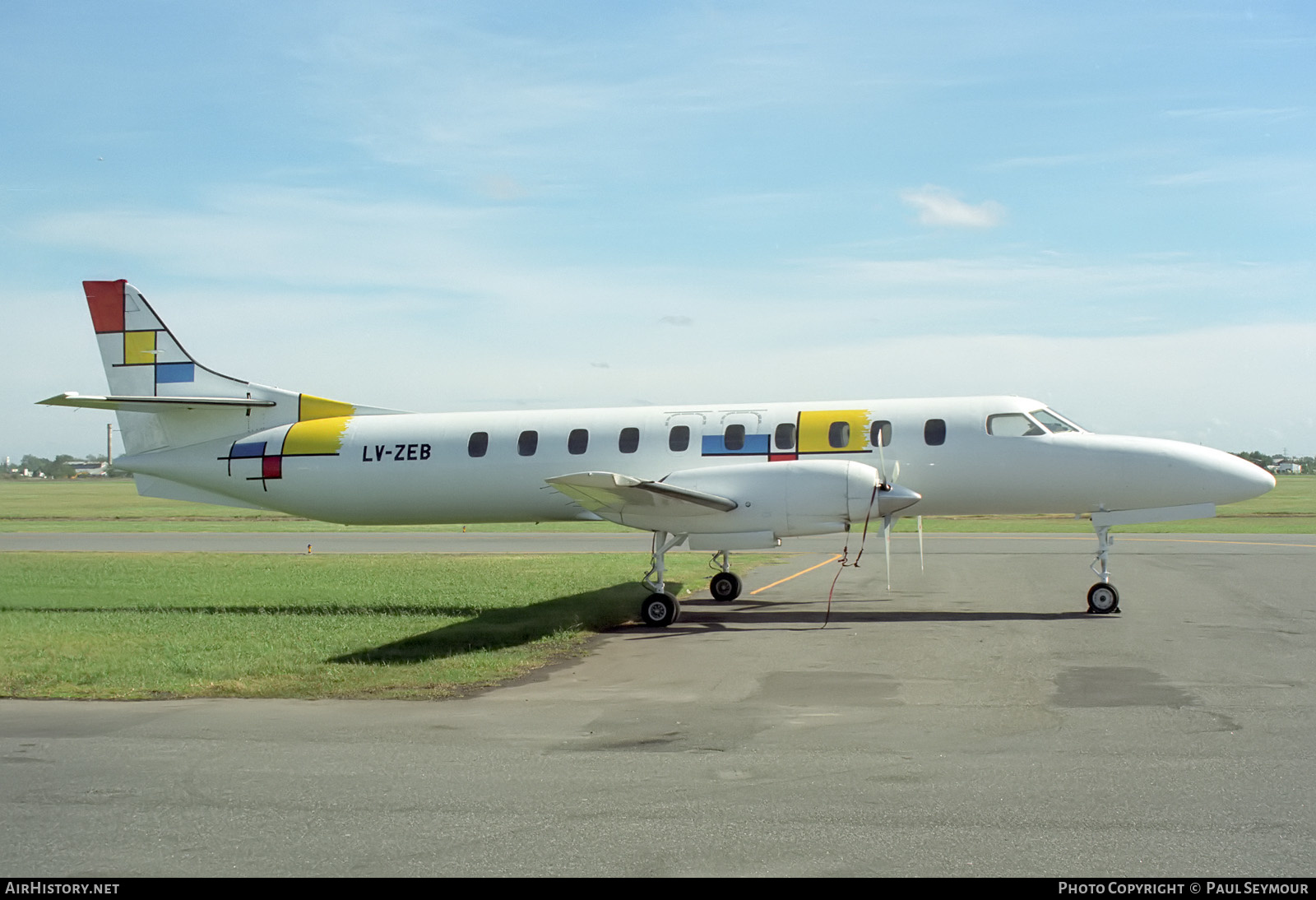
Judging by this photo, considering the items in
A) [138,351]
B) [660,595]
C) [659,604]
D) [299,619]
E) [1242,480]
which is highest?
[138,351]

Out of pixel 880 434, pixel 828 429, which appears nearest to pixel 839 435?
pixel 828 429

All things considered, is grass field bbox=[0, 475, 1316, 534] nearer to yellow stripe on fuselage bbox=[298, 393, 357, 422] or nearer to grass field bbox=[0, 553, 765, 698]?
grass field bbox=[0, 553, 765, 698]

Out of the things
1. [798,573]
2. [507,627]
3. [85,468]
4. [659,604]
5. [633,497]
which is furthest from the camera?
[85,468]

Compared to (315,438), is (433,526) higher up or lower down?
lower down

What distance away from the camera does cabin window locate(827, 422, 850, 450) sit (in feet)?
57.0

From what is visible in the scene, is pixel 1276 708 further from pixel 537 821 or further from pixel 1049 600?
pixel 1049 600

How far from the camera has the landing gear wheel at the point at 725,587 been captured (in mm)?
19922

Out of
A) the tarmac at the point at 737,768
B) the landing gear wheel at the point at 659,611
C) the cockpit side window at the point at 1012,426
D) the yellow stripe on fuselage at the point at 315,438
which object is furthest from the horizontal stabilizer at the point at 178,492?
the cockpit side window at the point at 1012,426

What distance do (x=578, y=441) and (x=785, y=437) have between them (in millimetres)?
3434

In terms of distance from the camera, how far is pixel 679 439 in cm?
1794

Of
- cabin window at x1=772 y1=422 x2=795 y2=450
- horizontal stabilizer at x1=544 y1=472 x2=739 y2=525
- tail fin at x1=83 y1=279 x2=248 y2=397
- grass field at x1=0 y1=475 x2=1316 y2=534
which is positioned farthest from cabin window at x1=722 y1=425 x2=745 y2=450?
grass field at x1=0 y1=475 x2=1316 y2=534

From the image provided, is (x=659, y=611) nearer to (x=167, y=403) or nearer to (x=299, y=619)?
(x=299, y=619)

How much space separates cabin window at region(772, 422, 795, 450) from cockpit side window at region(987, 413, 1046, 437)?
300cm
